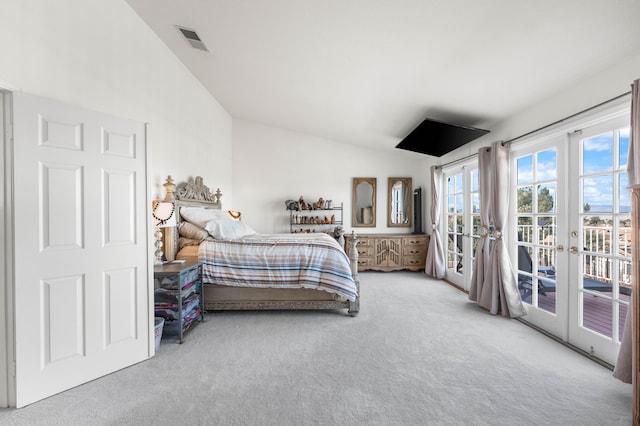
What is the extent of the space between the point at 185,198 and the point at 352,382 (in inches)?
120

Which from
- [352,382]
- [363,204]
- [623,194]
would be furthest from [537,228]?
[363,204]

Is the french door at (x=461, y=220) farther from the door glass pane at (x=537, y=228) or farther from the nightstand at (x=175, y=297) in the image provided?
the nightstand at (x=175, y=297)

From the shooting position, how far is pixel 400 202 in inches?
228

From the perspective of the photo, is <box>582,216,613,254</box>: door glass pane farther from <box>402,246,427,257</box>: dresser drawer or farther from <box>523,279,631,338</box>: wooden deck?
<box>402,246,427,257</box>: dresser drawer

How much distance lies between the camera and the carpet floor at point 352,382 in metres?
1.55

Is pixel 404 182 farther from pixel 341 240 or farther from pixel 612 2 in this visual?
pixel 612 2

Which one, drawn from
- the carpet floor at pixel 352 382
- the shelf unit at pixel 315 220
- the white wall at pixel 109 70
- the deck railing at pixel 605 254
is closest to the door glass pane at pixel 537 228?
the deck railing at pixel 605 254

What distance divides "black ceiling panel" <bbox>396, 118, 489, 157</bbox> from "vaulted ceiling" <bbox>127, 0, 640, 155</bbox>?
0.18 m

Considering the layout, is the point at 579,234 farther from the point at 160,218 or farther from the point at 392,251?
the point at 160,218

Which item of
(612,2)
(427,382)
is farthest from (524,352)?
(612,2)

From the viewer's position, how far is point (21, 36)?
5.61ft

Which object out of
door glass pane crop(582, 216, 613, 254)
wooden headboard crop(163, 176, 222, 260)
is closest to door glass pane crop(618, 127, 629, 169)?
door glass pane crop(582, 216, 613, 254)

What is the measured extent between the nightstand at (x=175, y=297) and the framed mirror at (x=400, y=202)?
13.9 ft

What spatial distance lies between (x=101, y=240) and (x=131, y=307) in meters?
0.57
